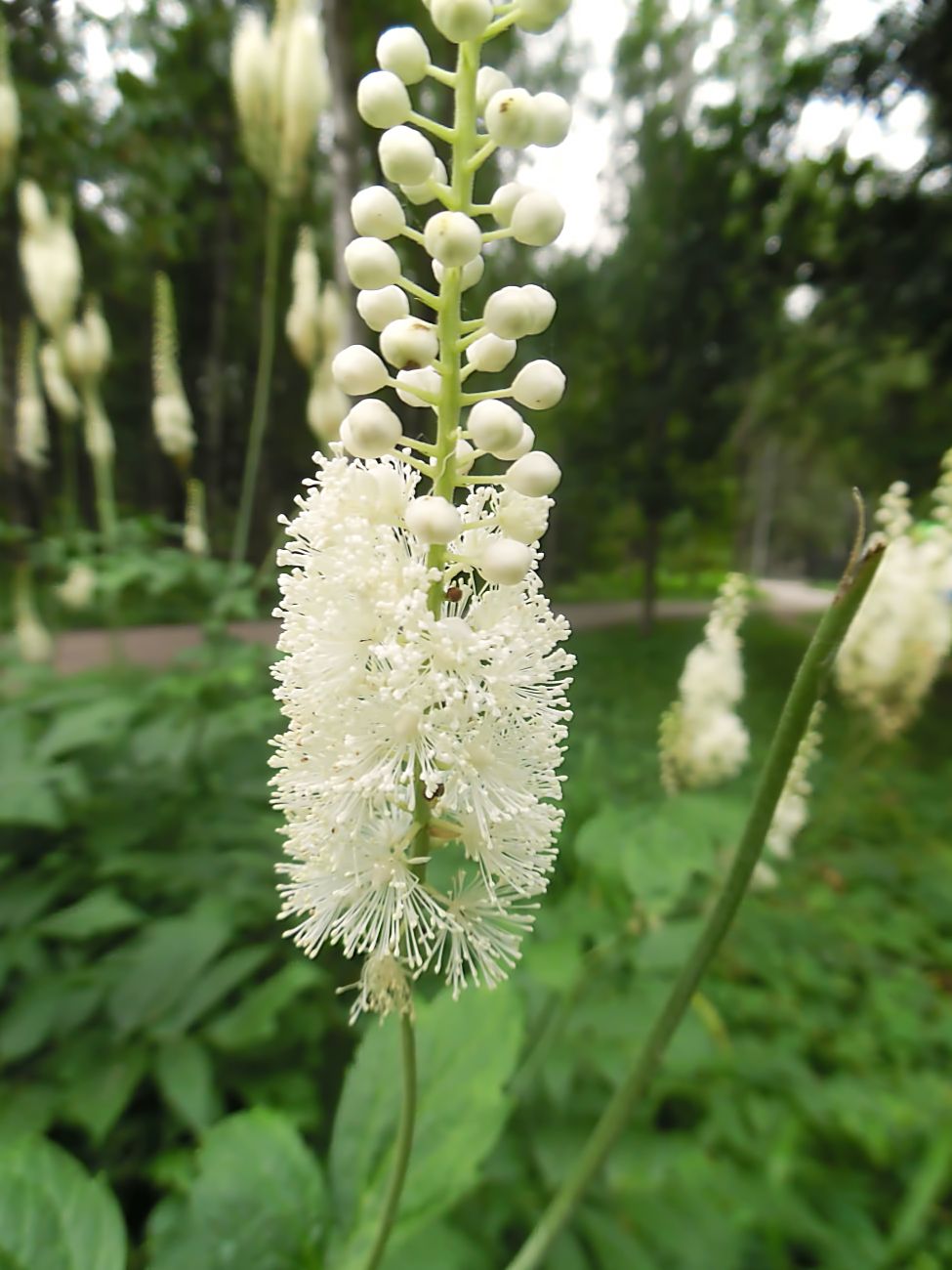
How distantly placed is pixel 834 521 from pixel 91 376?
127 ft

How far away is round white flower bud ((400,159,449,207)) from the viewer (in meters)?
0.81

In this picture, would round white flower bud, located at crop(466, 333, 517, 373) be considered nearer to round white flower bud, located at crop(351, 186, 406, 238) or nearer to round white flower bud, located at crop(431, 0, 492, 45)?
round white flower bud, located at crop(351, 186, 406, 238)

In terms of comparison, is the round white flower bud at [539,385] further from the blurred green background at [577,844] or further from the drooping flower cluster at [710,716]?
the drooping flower cluster at [710,716]

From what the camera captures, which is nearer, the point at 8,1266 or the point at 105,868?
the point at 8,1266

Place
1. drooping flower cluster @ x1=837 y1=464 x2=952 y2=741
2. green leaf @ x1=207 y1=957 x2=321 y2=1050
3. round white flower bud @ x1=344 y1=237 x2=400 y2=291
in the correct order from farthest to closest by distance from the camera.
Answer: drooping flower cluster @ x1=837 y1=464 x2=952 y2=741
green leaf @ x1=207 y1=957 x2=321 y2=1050
round white flower bud @ x1=344 y1=237 x2=400 y2=291

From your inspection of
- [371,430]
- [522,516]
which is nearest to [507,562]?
[522,516]

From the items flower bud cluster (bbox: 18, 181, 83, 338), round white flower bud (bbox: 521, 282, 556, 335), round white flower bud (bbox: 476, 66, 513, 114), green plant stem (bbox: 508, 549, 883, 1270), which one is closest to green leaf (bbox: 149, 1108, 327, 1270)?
green plant stem (bbox: 508, 549, 883, 1270)

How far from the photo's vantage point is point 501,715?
900 millimetres

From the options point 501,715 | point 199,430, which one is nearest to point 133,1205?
point 501,715

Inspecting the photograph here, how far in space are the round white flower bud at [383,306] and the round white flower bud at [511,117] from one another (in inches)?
7.4

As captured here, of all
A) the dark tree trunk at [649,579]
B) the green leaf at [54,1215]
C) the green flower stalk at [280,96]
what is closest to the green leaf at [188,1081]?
the green leaf at [54,1215]

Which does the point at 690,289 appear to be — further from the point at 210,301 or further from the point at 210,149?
the point at 210,301

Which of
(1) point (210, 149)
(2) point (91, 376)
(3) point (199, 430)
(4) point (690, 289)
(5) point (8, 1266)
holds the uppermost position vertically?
(1) point (210, 149)

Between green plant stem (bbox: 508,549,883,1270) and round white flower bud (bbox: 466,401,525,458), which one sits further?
round white flower bud (bbox: 466,401,525,458)
